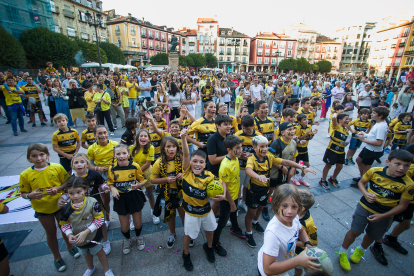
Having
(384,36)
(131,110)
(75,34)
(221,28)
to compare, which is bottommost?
(131,110)

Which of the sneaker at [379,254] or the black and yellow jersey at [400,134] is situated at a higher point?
the black and yellow jersey at [400,134]

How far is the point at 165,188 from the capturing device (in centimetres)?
292

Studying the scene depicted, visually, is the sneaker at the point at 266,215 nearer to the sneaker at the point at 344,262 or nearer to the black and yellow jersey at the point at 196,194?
the sneaker at the point at 344,262

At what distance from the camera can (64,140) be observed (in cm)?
375

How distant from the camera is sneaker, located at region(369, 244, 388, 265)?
2788 millimetres

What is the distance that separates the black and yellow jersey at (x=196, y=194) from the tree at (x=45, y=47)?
2821cm

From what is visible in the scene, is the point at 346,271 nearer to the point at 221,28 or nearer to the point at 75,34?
the point at 75,34

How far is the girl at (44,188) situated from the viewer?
2494mm

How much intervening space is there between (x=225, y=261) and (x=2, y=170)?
20.2ft

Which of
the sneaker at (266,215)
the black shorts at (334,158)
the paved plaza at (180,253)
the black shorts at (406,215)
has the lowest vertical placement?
the paved plaza at (180,253)

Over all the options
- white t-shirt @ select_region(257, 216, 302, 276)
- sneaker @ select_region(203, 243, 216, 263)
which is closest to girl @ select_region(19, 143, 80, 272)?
sneaker @ select_region(203, 243, 216, 263)

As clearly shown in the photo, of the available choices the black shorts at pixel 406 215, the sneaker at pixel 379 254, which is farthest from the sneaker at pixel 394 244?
the black shorts at pixel 406 215

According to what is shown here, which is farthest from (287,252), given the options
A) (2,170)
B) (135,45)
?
(135,45)

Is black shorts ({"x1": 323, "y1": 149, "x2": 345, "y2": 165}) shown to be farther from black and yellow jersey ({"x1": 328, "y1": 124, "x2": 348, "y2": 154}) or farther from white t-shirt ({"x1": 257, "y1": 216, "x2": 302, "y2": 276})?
white t-shirt ({"x1": 257, "y1": 216, "x2": 302, "y2": 276})
